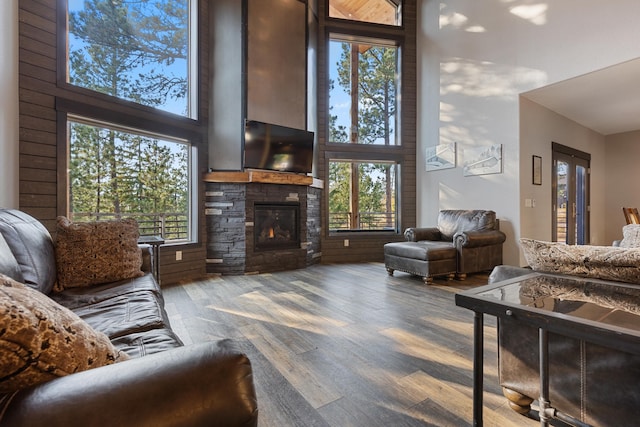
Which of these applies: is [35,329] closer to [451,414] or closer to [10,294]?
[10,294]

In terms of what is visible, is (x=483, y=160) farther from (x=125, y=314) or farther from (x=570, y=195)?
(x=125, y=314)

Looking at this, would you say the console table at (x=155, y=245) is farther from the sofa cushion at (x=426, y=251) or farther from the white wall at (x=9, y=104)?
the sofa cushion at (x=426, y=251)

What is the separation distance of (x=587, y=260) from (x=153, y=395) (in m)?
1.64

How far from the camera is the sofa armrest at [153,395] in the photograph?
0.47 meters

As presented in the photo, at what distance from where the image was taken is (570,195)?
5.34 meters

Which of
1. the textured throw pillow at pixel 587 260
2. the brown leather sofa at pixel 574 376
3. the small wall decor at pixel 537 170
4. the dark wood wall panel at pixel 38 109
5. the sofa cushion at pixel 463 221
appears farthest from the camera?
the small wall decor at pixel 537 170

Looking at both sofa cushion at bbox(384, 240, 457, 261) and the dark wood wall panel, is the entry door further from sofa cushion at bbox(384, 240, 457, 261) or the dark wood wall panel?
the dark wood wall panel

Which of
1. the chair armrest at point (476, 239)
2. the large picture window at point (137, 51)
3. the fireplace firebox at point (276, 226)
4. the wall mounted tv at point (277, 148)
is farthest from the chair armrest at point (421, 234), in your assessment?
the large picture window at point (137, 51)

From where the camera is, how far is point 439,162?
5.21 metres

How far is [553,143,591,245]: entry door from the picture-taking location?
4.88m

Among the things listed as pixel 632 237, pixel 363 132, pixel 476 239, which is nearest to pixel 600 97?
pixel 476 239

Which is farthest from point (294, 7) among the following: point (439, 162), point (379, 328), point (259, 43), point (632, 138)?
point (632, 138)

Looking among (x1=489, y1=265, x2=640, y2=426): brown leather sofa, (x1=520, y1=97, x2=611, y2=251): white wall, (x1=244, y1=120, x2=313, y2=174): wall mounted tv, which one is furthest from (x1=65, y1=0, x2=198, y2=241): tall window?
(x1=520, y1=97, x2=611, y2=251): white wall

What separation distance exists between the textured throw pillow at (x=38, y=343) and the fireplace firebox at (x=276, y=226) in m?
3.75
